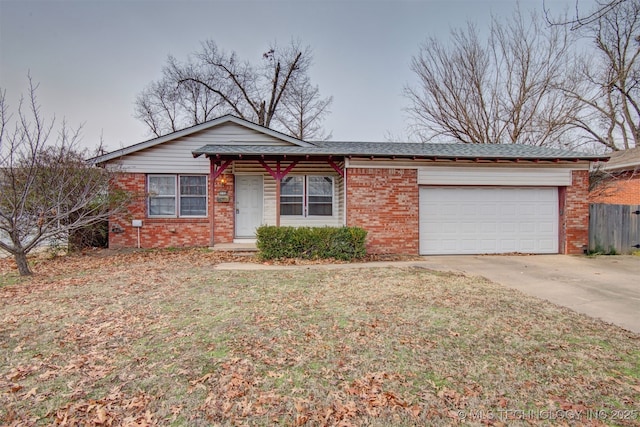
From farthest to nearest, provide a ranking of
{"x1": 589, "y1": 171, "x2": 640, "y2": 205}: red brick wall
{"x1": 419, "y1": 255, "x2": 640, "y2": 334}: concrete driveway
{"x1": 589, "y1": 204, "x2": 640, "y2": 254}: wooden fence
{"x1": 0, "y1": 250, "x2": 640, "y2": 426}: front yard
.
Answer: {"x1": 589, "y1": 171, "x2": 640, "y2": 205}: red brick wall < {"x1": 589, "y1": 204, "x2": 640, "y2": 254}: wooden fence < {"x1": 419, "y1": 255, "x2": 640, "y2": 334}: concrete driveway < {"x1": 0, "y1": 250, "x2": 640, "y2": 426}: front yard

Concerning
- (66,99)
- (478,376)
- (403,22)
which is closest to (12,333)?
(478,376)

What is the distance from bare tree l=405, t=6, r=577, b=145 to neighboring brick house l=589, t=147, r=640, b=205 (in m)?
4.20

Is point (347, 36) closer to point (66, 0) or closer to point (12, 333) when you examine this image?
point (66, 0)

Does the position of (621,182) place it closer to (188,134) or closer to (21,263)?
(188,134)

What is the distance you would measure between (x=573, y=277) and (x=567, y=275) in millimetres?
200

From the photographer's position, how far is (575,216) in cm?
1020

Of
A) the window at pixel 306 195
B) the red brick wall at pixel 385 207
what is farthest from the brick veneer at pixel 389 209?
the window at pixel 306 195

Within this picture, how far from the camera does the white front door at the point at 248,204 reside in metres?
11.6

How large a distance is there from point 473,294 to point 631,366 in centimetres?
250

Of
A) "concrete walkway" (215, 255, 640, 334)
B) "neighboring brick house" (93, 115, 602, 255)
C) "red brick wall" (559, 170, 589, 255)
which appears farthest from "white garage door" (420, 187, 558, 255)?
"concrete walkway" (215, 255, 640, 334)

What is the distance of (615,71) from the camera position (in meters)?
17.4

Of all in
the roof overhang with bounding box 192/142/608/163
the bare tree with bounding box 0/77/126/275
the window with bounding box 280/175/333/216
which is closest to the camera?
the bare tree with bounding box 0/77/126/275

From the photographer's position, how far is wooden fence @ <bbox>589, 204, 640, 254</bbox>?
405 inches

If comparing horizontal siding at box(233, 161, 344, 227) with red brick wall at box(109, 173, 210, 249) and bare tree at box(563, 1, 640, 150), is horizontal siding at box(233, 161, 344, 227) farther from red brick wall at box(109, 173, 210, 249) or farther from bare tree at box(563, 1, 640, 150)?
bare tree at box(563, 1, 640, 150)
